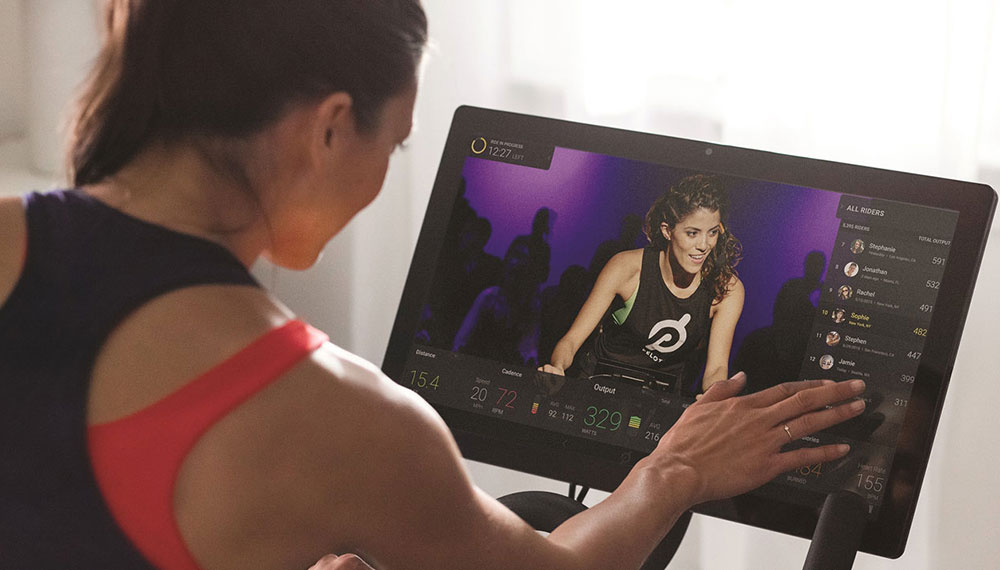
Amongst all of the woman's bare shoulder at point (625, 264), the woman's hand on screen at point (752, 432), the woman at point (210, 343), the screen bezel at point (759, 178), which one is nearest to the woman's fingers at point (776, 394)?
the woman's hand on screen at point (752, 432)

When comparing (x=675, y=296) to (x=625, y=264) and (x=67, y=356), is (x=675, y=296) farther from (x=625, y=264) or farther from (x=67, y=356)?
(x=67, y=356)

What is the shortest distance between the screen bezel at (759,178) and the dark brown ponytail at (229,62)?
455 mm

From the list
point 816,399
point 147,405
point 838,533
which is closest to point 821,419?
point 816,399

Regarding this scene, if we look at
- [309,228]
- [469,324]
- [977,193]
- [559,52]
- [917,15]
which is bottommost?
[469,324]

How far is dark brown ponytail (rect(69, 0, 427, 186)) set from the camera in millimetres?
837

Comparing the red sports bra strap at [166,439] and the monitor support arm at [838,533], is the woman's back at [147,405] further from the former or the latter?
the monitor support arm at [838,533]

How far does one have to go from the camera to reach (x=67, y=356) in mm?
775

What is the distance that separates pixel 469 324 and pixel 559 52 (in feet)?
2.97

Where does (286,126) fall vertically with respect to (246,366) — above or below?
above

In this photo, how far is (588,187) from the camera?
1.29 metres

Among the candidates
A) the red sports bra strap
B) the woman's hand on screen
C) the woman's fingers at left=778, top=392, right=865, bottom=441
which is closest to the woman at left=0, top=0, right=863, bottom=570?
the red sports bra strap

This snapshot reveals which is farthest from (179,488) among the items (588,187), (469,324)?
(588,187)

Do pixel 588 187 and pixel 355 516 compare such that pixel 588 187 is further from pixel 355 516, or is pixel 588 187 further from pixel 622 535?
pixel 355 516

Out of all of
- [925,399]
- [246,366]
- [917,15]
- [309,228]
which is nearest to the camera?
[246,366]
